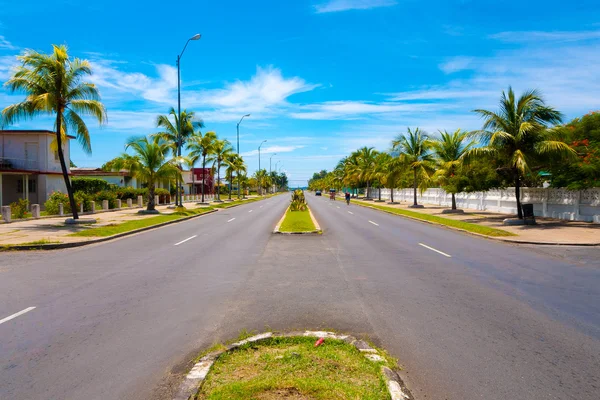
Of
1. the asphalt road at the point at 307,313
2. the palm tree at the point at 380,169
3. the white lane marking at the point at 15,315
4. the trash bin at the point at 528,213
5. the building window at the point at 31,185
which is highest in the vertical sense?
the palm tree at the point at 380,169

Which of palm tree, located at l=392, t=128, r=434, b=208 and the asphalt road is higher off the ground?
palm tree, located at l=392, t=128, r=434, b=208

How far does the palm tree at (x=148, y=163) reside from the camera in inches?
1184

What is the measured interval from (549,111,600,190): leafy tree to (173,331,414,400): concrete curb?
58.1ft

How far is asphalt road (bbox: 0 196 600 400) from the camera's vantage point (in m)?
4.27

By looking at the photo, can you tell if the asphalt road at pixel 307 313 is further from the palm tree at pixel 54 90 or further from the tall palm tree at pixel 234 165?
the tall palm tree at pixel 234 165

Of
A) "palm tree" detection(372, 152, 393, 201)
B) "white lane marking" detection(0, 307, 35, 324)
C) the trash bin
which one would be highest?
"palm tree" detection(372, 152, 393, 201)

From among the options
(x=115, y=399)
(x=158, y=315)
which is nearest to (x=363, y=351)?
(x=115, y=399)

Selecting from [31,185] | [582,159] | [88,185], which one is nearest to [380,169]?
[88,185]

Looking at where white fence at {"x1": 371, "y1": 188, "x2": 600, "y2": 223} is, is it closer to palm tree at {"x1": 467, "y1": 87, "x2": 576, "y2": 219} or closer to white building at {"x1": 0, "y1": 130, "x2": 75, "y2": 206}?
palm tree at {"x1": 467, "y1": 87, "x2": 576, "y2": 219}

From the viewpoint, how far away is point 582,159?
20266 mm

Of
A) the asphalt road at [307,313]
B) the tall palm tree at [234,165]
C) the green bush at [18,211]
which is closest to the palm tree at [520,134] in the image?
the asphalt road at [307,313]

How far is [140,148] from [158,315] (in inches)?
1027

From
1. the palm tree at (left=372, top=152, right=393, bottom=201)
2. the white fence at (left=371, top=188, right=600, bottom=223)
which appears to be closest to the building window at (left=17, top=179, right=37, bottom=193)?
the palm tree at (left=372, top=152, right=393, bottom=201)

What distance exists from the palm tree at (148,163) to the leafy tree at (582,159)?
24358mm
